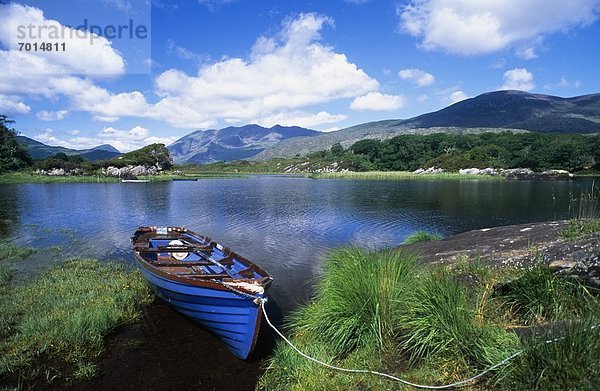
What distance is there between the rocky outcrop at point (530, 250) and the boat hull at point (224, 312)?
592cm

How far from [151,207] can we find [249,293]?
36.1 meters

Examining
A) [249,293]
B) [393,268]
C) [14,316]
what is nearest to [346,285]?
[393,268]

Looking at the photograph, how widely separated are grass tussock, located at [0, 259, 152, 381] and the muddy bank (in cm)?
47

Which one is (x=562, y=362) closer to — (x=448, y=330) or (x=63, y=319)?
(x=448, y=330)

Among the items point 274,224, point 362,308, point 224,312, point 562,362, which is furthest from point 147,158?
point 562,362

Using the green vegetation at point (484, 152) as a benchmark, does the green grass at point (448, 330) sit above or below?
below

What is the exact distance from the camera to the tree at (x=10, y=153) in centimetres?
10378

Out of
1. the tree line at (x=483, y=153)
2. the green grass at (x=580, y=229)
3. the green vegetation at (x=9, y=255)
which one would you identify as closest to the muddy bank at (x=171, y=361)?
the green vegetation at (x=9, y=255)

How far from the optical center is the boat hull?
827 cm

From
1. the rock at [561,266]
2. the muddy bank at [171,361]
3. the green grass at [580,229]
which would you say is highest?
the green grass at [580,229]

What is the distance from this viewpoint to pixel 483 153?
5472 inches

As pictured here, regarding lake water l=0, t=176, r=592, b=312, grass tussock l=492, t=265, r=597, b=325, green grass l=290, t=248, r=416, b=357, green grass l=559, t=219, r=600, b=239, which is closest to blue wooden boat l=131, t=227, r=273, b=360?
green grass l=290, t=248, r=416, b=357

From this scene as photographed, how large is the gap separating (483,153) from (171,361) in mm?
155112

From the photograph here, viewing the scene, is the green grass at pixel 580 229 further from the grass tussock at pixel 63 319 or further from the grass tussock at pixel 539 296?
the grass tussock at pixel 63 319
